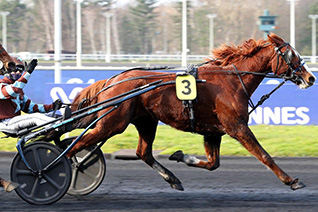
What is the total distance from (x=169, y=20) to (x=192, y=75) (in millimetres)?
37411

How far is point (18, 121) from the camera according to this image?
20.2ft

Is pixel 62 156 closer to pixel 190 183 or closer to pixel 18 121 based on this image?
pixel 18 121

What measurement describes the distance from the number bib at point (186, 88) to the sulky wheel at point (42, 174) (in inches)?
54.8

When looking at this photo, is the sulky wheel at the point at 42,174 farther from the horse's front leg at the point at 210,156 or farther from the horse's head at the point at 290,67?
the horse's head at the point at 290,67

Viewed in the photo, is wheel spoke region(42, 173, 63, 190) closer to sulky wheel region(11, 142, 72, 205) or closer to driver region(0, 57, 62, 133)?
sulky wheel region(11, 142, 72, 205)

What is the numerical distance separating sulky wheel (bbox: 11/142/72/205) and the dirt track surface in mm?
142

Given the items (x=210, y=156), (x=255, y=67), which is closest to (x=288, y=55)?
(x=255, y=67)

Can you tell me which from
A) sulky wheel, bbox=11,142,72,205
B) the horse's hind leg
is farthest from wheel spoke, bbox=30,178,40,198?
the horse's hind leg

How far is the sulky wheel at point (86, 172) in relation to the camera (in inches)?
260

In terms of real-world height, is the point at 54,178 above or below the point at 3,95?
below

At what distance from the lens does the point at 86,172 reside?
666 cm

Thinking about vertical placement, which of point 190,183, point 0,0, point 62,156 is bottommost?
point 190,183

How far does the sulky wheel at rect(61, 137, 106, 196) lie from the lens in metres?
6.61

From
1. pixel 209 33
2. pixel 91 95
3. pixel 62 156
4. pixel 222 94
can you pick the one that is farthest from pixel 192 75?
pixel 209 33
